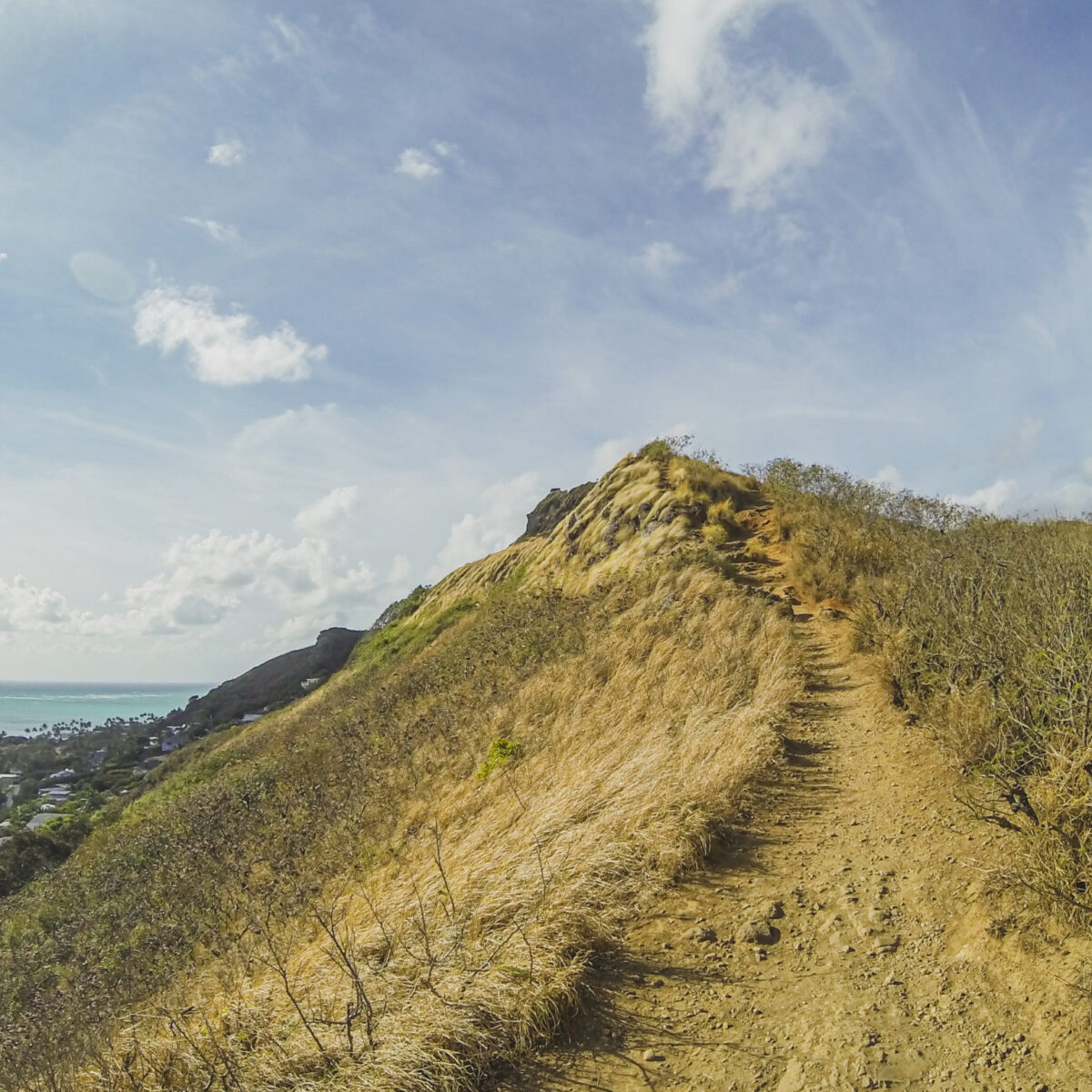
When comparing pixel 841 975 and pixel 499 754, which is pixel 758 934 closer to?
pixel 841 975

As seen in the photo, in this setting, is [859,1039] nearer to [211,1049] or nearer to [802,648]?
[211,1049]

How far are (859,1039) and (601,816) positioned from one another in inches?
123

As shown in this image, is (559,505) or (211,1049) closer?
(211,1049)

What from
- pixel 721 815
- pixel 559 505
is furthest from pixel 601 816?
pixel 559 505

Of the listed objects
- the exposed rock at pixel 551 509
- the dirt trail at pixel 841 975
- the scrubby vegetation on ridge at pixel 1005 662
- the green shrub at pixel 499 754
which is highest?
the exposed rock at pixel 551 509

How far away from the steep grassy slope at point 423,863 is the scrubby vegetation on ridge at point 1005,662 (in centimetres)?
180

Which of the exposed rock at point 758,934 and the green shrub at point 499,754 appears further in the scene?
the green shrub at point 499,754

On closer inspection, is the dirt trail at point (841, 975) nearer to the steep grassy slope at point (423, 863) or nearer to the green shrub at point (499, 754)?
the steep grassy slope at point (423, 863)

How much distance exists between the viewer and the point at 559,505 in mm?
42875

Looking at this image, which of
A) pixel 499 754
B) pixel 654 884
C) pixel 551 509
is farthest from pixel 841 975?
A: pixel 551 509

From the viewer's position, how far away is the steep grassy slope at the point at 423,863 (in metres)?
4.32

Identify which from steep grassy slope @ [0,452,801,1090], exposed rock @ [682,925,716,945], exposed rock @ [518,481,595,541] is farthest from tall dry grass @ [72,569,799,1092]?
exposed rock @ [518,481,595,541]

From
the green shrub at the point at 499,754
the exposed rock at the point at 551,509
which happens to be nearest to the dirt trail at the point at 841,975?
the green shrub at the point at 499,754

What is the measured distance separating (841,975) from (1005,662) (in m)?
3.63
